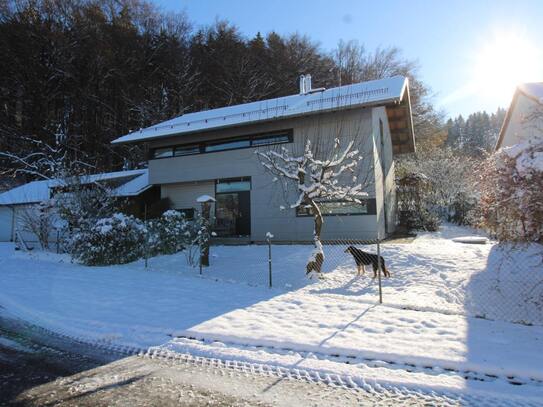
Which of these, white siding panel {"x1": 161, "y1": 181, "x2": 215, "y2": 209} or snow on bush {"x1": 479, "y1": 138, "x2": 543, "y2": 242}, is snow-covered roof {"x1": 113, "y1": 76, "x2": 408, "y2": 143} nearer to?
white siding panel {"x1": 161, "y1": 181, "x2": 215, "y2": 209}

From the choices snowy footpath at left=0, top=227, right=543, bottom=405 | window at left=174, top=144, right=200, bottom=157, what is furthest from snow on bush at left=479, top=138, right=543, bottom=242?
window at left=174, top=144, right=200, bottom=157

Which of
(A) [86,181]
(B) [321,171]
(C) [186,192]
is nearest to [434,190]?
(C) [186,192]

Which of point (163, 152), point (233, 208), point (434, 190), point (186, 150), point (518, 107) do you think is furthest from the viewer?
point (434, 190)

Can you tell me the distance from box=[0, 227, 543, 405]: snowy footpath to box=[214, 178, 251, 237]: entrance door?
5.26 m

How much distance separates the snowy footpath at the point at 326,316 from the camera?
4277 millimetres

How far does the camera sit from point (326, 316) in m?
6.32

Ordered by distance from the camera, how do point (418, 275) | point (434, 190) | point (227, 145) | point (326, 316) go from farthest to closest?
1. point (434, 190)
2. point (227, 145)
3. point (418, 275)
4. point (326, 316)

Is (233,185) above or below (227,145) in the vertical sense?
below

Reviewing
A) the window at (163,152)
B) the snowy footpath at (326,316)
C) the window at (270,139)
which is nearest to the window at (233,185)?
the window at (270,139)

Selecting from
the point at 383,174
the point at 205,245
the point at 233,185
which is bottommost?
the point at 205,245

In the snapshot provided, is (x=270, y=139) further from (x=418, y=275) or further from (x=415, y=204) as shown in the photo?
(x=415, y=204)

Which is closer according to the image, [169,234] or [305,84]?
[169,234]

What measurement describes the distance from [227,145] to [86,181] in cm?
584

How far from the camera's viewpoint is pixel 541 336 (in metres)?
5.43
